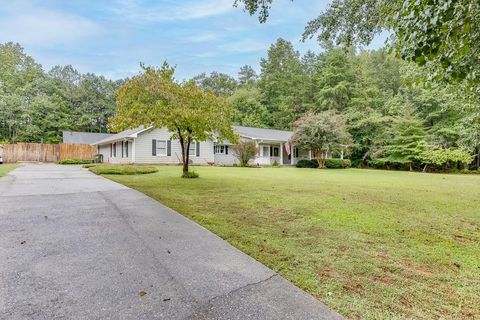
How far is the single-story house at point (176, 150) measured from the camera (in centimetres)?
2317

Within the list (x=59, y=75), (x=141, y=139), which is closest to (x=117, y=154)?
(x=141, y=139)

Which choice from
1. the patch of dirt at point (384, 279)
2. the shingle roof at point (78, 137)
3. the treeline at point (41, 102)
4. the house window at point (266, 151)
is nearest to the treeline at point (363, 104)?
the house window at point (266, 151)

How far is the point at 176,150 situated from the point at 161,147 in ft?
4.40

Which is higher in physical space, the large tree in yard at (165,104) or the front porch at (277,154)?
the large tree in yard at (165,104)

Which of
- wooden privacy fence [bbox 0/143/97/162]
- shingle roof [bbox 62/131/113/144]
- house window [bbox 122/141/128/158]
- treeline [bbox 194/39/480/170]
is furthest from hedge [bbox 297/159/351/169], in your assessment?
shingle roof [bbox 62/131/113/144]

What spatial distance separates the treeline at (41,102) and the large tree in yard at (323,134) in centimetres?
3098

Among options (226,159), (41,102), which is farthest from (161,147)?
(41,102)

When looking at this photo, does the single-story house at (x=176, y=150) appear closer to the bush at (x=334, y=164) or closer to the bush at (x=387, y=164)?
the bush at (x=334, y=164)

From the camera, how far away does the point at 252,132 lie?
27688 millimetres

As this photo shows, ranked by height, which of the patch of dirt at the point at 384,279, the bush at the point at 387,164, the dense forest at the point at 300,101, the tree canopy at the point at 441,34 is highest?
the dense forest at the point at 300,101

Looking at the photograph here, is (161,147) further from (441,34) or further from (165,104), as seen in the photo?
(441,34)

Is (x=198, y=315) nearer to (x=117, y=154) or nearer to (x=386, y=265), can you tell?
(x=386, y=265)

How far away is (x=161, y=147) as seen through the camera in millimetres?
24156

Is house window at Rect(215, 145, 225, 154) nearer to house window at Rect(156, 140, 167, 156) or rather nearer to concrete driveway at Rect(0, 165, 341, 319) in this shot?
house window at Rect(156, 140, 167, 156)
